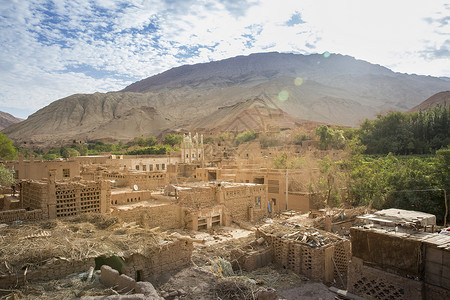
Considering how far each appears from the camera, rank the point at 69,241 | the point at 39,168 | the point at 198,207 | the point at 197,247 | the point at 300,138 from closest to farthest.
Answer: the point at 69,241 < the point at 197,247 < the point at 198,207 < the point at 39,168 < the point at 300,138

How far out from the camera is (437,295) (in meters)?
6.96

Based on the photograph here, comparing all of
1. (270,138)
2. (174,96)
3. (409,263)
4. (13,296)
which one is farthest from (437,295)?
(174,96)

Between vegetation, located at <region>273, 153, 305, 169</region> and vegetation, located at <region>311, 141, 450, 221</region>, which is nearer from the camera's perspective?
vegetation, located at <region>311, 141, 450, 221</region>

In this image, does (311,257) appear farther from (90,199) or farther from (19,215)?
(19,215)

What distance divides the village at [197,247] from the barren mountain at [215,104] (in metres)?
61.0

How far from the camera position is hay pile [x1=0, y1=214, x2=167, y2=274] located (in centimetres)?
711

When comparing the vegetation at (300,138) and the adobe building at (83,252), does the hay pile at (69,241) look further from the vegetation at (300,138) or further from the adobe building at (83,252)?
the vegetation at (300,138)

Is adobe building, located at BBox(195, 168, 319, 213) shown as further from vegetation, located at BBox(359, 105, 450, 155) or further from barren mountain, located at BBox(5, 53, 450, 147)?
barren mountain, located at BBox(5, 53, 450, 147)

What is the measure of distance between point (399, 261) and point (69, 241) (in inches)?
316

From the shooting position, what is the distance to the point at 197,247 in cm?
1242

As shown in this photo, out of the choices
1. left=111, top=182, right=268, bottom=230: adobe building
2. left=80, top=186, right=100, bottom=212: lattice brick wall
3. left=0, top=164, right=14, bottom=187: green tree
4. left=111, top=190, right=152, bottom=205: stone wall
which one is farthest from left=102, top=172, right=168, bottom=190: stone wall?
left=80, top=186, right=100, bottom=212: lattice brick wall

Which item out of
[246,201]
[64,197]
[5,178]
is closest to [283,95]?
[246,201]

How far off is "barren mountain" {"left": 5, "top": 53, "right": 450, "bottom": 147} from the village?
61.0 meters

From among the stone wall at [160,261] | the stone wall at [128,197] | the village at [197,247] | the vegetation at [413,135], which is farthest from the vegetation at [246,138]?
the stone wall at [160,261]
